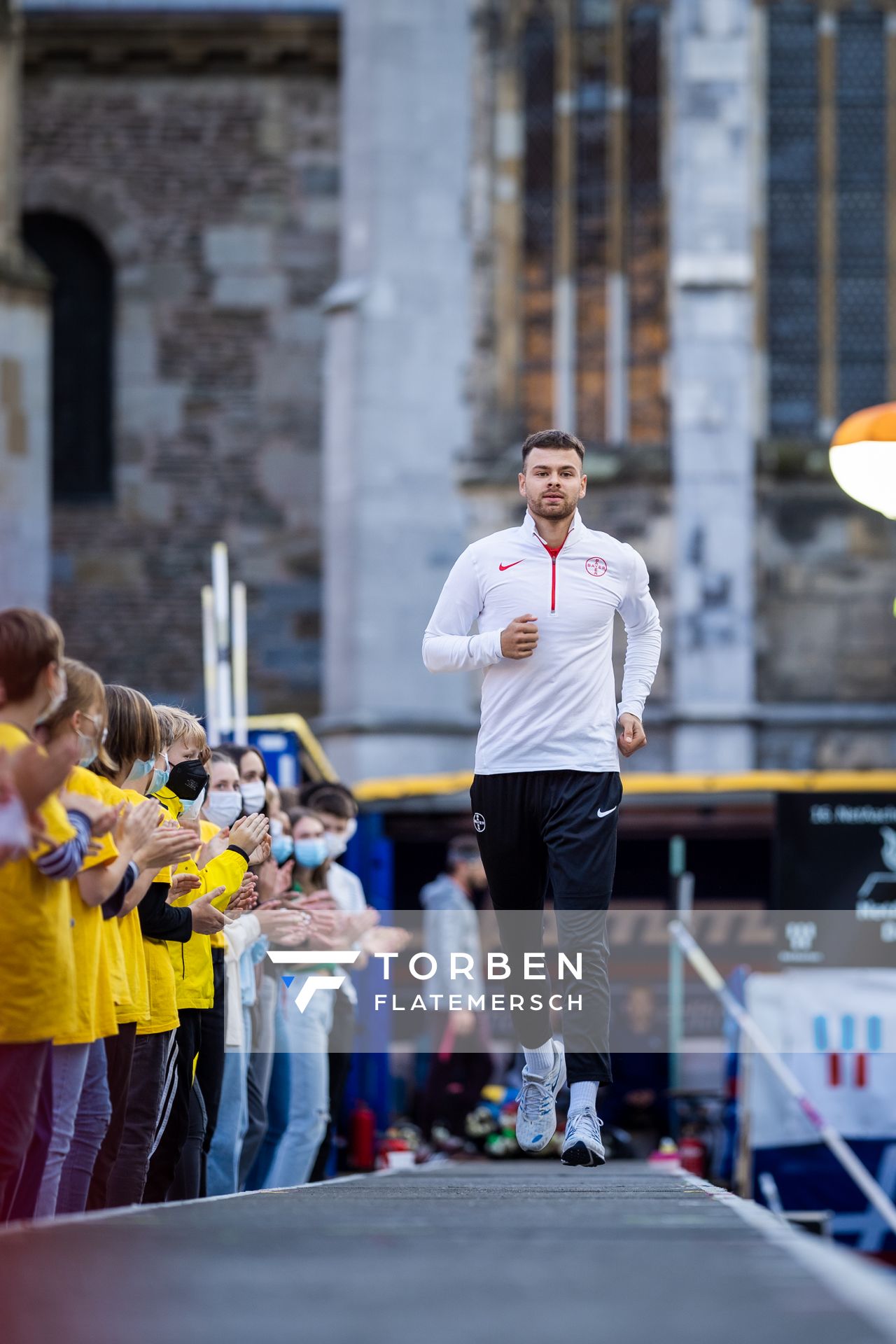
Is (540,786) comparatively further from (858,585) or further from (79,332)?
(79,332)

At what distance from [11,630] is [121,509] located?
17.9 m

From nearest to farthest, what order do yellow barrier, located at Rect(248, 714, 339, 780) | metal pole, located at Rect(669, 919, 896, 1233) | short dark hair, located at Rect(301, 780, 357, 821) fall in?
short dark hair, located at Rect(301, 780, 357, 821) → metal pole, located at Rect(669, 919, 896, 1233) → yellow barrier, located at Rect(248, 714, 339, 780)

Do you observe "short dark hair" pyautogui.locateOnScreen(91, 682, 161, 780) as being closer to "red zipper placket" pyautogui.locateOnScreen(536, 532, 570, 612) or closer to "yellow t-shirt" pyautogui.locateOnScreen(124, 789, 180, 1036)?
"yellow t-shirt" pyautogui.locateOnScreen(124, 789, 180, 1036)

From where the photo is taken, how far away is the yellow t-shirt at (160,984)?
6.34 meters

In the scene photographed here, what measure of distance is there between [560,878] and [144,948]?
1.27m

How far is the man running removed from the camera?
640 cm

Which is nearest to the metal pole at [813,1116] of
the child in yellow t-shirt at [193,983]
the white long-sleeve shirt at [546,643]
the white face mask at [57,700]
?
the child in yellow t-shirt at [193,983]

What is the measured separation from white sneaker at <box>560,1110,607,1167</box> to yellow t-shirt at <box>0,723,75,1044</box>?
1.83 metres

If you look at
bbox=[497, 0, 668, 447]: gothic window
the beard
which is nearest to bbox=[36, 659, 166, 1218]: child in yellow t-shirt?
the beard

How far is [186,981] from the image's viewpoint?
22.9 feet

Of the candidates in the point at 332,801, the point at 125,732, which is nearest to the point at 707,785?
the point at 332,801

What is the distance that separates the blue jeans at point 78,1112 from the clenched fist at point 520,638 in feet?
5.58

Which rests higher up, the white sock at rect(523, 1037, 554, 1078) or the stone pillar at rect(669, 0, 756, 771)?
the stone pillar at rect(669, 0, 756, 771)

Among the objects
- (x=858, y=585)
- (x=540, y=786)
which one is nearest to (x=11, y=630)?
(x=540, y=786)
